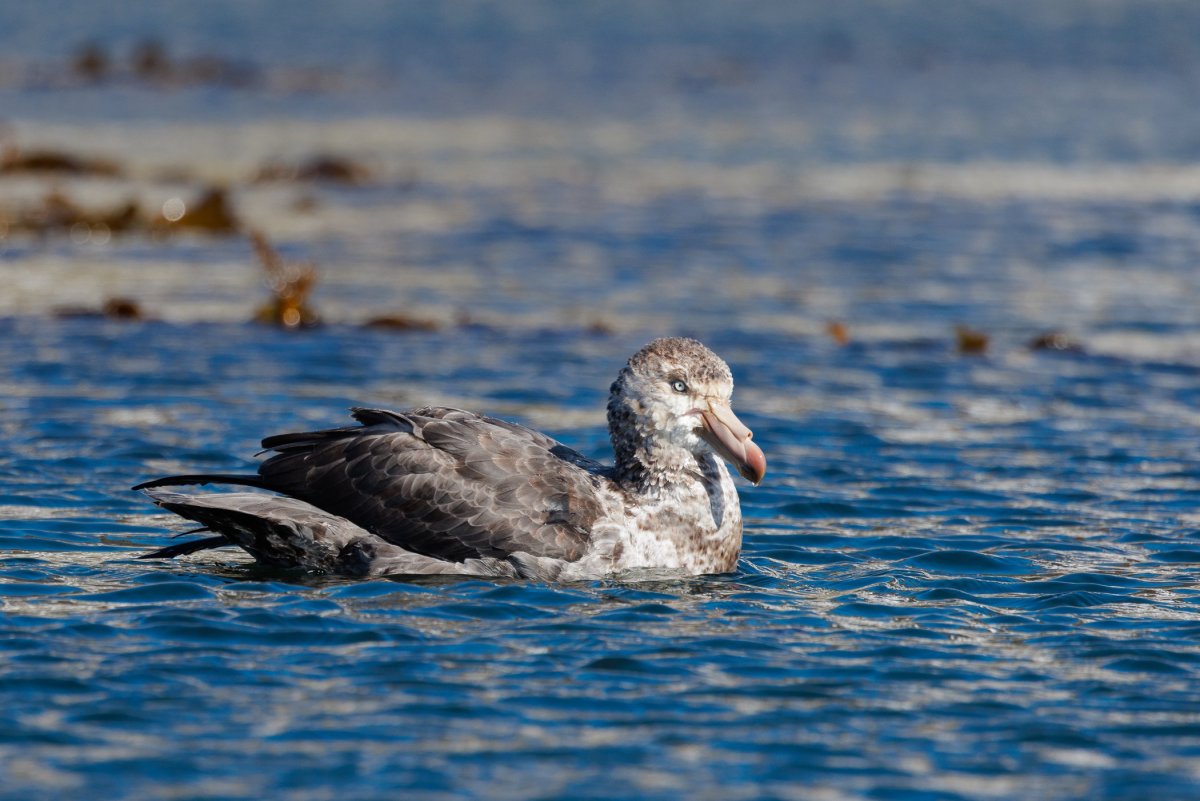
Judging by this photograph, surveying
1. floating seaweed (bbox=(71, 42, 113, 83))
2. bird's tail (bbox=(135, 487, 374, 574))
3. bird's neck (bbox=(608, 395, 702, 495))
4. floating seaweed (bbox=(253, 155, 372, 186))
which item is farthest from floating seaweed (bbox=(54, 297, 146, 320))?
floating seaweed (bbox=(71, 42, 113, 83))

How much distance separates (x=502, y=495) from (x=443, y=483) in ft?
1.00

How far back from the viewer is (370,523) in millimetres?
8703

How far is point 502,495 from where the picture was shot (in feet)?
28.4

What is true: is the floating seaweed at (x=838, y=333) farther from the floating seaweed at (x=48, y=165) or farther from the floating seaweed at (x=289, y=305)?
the floating seaweed at (x=48, y=165)

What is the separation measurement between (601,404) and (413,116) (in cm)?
2121

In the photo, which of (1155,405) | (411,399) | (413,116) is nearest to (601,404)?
(411,399)

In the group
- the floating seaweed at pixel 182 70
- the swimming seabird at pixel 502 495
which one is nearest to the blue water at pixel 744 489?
the swimming seabird at pixel 502 495

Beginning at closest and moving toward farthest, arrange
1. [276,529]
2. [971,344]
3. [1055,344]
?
[276,529], [971,344], [1055,344]

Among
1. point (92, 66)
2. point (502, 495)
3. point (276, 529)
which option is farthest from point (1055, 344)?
point (92, 66)

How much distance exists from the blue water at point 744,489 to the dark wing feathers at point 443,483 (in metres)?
0.31

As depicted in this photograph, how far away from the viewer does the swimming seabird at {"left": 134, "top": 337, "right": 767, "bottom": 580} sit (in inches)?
338

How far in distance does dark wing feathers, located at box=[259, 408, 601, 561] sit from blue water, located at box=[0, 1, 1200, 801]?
1.03ft

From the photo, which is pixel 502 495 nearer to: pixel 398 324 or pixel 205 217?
pixel 398 324

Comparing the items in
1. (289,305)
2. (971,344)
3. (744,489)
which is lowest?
(744,489)
